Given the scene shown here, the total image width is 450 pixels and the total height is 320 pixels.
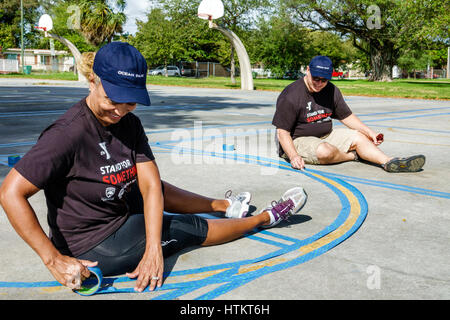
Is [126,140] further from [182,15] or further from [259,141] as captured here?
[182,15]

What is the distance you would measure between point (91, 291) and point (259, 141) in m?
6.11

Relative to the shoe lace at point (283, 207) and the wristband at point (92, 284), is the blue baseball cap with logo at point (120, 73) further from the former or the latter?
the shoe lace at point (283, 207)

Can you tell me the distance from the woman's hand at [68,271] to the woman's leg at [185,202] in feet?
4.30

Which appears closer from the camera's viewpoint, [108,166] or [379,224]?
[108,166]

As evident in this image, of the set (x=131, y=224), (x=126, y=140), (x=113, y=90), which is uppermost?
(x=113, y=90)

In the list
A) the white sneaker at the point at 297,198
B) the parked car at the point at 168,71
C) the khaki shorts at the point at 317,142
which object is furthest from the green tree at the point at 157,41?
the white sneaker at the point at 297,198

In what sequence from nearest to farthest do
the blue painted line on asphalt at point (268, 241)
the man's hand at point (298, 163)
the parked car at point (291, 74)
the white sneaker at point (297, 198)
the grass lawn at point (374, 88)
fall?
the blue painted line on asphalt at point (268, 241) → the white sneaker at point (297, 198) → the man's hand at point (298, 163) → the grass lawn at point (374, 88) → the parked car at point (291, 74)

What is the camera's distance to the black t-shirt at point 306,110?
642cm

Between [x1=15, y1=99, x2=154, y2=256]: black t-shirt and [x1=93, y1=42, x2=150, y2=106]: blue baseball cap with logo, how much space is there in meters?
0.28

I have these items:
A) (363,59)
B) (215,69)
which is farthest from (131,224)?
(363,59)

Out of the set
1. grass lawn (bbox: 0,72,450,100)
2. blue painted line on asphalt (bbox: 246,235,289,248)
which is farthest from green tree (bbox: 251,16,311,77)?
blue painted line on asphalt (bbox: 246,235,289,248)

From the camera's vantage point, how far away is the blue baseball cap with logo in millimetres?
2582

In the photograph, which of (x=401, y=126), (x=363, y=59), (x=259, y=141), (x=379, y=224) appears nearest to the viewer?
(x=379, y=224)
